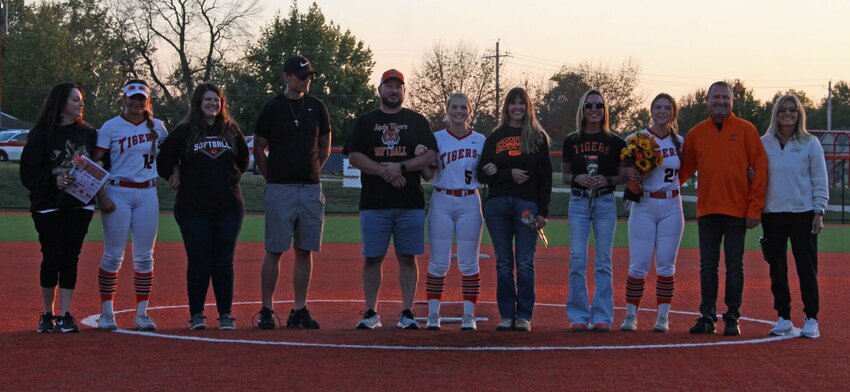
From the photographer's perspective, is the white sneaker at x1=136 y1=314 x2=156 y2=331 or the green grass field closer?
the white sneaker at x1=136 y1=314 x2=156 y2=331

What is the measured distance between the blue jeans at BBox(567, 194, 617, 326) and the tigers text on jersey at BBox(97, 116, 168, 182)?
3.55 m

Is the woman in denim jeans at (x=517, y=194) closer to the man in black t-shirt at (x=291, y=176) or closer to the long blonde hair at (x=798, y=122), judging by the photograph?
the man in black t-shirt at (x=291, y=176)

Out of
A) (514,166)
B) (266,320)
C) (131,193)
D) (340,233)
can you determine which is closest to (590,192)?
(514,166)

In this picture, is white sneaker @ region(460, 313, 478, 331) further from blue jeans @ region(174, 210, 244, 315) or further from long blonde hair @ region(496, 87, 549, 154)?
blue jeans @ region(174, 210, 244, 315)

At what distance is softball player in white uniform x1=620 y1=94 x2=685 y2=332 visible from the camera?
908 centimetres

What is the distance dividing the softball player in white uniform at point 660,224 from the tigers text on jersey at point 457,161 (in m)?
1.38

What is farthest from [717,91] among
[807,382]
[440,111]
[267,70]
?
[267,70]

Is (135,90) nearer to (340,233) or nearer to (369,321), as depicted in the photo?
(369,321)

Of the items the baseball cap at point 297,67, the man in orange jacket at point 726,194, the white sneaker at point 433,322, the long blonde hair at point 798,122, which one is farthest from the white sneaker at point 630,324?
the baseball cap at point 297,67

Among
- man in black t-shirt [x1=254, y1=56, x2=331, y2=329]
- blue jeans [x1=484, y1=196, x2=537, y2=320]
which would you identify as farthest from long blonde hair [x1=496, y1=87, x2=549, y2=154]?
man in black t-shirt [x1=254, y1=56, x2=331, y2=329]

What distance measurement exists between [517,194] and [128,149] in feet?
10.4

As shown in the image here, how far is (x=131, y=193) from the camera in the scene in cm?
877

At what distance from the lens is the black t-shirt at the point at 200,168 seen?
29.0ft

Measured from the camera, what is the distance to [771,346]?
27.2ft
